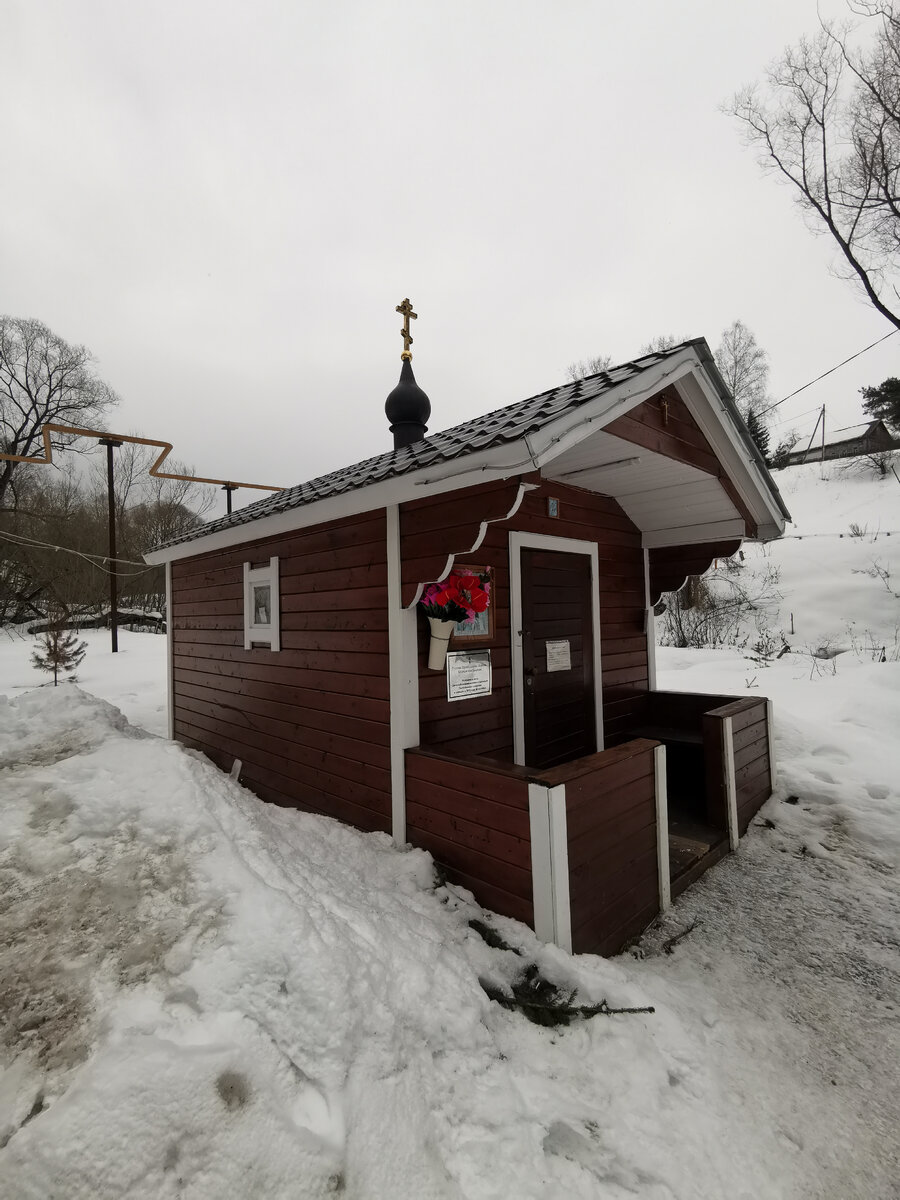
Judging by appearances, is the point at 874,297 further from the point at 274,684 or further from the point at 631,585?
the point at 274,684

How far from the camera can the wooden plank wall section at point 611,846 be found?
2508 millimetres

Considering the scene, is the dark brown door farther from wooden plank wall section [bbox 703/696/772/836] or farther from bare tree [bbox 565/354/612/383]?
bare tree [bbox 565/354/612/383]

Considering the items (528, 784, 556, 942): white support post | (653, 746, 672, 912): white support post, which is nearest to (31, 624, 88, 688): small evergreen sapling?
(528, 784, 556, 942): white support post

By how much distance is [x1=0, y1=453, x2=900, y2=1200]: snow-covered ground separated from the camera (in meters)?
1.42

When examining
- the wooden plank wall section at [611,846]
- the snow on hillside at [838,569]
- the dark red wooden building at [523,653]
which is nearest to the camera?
the wooden plank wall section at [611,846]

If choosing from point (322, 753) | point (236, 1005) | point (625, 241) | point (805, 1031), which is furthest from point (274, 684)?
point (625, 241)

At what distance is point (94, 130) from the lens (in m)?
6.59

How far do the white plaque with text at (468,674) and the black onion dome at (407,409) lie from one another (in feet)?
12.1

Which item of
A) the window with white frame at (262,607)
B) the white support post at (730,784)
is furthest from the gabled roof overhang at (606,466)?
the white support post at (730,784)

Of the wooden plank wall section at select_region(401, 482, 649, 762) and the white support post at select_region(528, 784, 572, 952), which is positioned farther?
the wooden plank wall section at select_region(401, 482, 649, 762)

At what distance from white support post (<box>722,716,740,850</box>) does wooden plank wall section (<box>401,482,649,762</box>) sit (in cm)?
110

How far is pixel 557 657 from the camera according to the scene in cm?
422

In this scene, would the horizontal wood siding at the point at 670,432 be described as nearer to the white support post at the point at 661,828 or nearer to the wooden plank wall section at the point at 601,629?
the wooden plank wall section at the point at 601,629

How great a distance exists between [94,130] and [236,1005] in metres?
9.53
